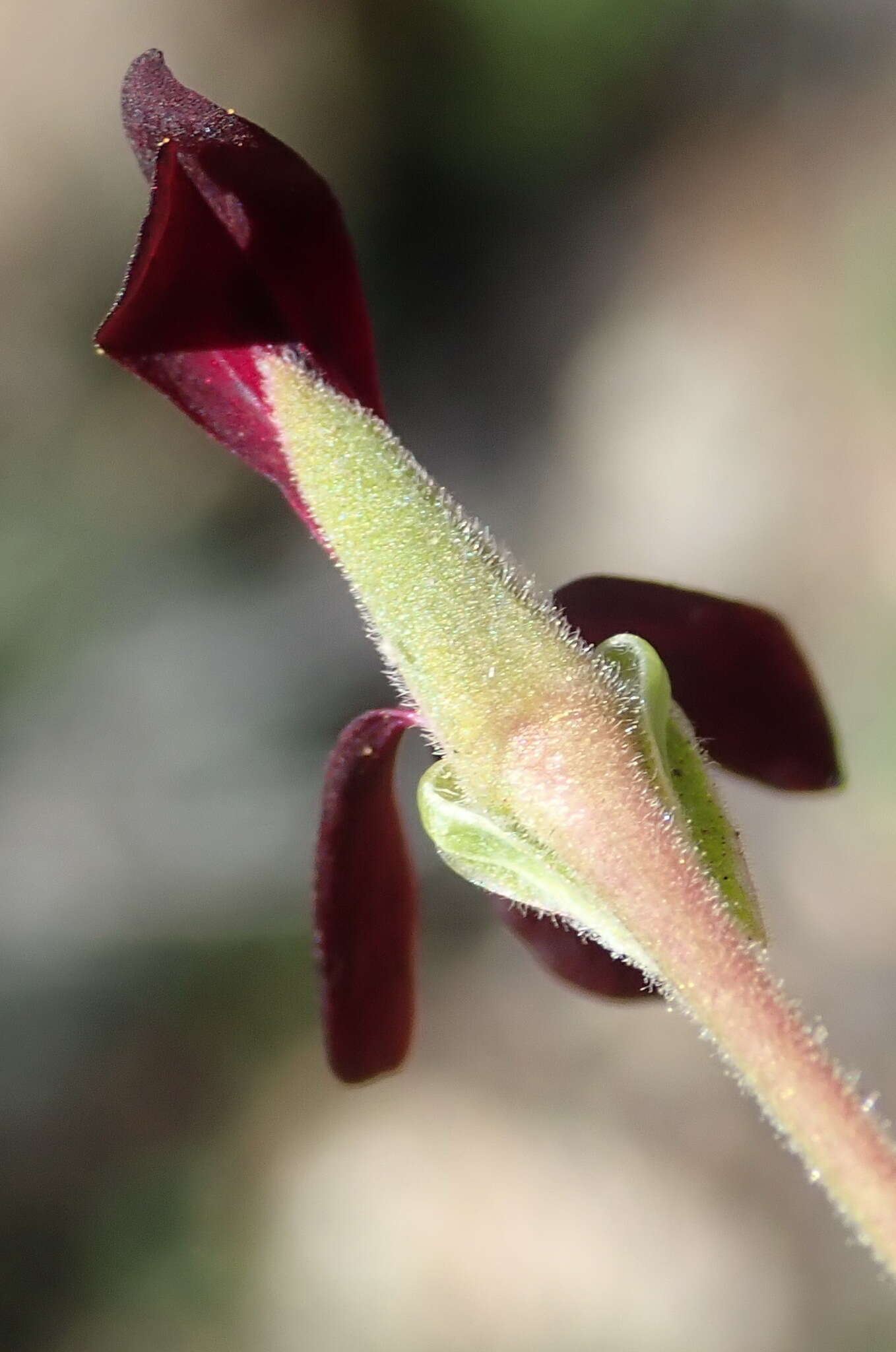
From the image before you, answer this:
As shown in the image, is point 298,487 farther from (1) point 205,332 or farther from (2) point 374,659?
(2) point 374,659

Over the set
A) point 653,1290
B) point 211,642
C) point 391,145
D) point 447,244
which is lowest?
point 653,1290

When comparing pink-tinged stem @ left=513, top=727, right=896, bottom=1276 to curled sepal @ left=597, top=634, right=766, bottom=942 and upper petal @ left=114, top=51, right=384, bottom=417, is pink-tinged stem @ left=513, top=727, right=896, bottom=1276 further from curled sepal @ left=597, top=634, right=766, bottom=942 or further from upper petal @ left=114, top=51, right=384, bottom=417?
upper petal @ left=114, top=51, right=384, bottom=417

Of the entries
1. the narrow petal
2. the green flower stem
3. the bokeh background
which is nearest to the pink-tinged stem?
the green flower stem

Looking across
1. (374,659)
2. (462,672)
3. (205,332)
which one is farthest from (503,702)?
(374,659)

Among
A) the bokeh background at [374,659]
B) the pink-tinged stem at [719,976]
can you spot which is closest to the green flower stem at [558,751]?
the pink-tinged stem at [719,976]

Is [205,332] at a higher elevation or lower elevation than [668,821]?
higher

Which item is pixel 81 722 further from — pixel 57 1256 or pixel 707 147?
pixel 707 147

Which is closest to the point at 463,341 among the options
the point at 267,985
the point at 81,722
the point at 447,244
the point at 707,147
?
the point at 447,244
